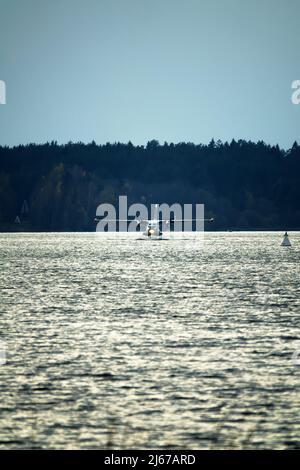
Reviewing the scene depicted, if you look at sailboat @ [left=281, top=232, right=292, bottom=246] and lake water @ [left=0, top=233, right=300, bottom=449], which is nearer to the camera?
lake water @ [left=0, top=233, right=300, bottom=449]

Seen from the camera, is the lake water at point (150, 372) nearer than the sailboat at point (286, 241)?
Yes

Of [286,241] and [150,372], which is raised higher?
[286,241]

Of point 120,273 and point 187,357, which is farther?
point 120,273

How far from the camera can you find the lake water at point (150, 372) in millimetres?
19406

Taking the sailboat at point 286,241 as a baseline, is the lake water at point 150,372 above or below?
below

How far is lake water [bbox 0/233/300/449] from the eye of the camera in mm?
19406

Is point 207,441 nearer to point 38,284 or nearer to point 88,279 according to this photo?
point 38,284

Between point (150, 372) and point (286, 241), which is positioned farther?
point (286, 241)

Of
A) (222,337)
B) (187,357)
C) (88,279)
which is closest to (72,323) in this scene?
(222,337)

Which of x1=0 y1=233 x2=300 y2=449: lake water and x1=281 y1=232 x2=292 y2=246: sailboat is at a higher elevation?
x1=281 y1=232 x2=292 y2=246: sailboat

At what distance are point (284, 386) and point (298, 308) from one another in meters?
24.4

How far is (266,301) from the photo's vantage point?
5359 centimetres

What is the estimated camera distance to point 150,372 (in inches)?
1065
